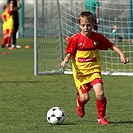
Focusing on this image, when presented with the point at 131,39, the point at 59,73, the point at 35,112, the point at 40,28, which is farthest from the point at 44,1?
the point at 35,112

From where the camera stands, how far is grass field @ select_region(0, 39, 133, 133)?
7.51m

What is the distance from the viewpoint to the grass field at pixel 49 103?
7.51m

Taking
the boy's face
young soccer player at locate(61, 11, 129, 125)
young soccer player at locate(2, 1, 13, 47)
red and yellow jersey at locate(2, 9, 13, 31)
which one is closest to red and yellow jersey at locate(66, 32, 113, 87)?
young soccer player at locate(61, 11, 129, 125)

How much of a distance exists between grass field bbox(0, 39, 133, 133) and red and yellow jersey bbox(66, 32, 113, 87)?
22.1 inches

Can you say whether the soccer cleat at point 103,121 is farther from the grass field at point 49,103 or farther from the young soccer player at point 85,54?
the young soccer player at point 85,54

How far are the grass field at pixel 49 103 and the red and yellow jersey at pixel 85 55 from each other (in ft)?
1.85

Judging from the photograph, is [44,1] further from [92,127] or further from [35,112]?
[92,127]

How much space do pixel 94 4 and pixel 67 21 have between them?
54.0 inches

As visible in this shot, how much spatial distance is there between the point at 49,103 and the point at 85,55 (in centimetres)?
177

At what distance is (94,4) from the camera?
17.6 m

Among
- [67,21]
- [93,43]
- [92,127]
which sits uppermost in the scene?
[67,21]

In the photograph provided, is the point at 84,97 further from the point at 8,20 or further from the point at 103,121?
the point at 8,20

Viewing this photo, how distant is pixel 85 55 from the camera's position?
813 cm

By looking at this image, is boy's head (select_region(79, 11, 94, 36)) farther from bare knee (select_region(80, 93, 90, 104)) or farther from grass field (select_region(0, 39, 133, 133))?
grass field (select_region(0, 39, 133, 133))
